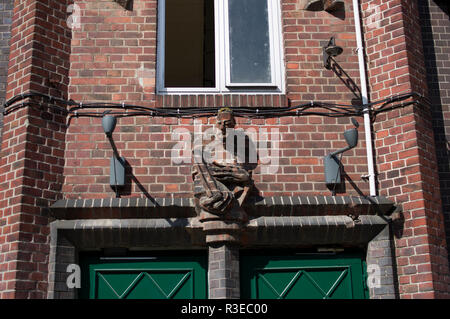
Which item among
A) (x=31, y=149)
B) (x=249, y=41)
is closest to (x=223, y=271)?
(x=31, y=149)

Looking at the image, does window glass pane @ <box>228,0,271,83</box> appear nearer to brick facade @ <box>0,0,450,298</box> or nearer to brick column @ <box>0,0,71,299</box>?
brick facade @ <box>0,0,450,298</box>

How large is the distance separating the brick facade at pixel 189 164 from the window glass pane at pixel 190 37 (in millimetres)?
3154

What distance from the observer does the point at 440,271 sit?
6055mm

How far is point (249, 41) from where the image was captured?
279 inches

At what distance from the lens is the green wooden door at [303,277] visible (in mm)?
6234

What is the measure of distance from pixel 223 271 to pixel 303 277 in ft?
3.05

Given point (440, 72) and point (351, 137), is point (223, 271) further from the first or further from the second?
point (440, 72)

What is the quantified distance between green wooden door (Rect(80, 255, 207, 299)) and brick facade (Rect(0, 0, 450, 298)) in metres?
0.23

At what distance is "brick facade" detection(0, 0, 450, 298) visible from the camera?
19.9 feet

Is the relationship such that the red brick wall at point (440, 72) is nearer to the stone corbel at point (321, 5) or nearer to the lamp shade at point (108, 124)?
the stone corbel at point (321, 5)

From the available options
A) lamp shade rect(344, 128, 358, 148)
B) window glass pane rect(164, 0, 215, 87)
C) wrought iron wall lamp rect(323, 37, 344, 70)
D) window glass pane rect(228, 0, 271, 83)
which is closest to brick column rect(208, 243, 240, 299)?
lamp shade rect(344, 128, 358, 148)

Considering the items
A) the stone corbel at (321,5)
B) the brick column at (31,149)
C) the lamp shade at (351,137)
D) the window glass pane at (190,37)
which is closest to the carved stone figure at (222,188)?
the lamp shade at (351,137)

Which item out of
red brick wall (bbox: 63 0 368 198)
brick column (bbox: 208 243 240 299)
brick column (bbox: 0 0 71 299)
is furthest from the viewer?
red brick wall (bbox: 63 0 368 198)

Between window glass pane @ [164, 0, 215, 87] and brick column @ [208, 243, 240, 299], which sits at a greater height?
window glass pane @ [164, 0, 215, 87]
